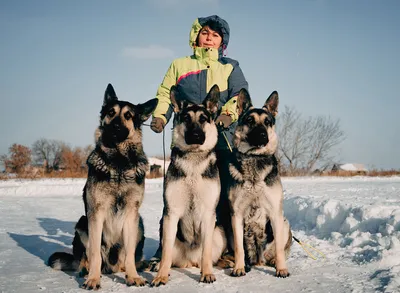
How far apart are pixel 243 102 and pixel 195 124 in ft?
3.25

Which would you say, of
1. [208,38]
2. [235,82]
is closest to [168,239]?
[235,82]

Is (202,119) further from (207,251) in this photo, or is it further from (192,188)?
(207,251)

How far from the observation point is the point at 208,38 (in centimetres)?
529

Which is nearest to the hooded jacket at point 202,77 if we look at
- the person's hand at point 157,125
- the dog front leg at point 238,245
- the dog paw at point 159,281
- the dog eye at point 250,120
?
Answer: the person's hand at point 157,125

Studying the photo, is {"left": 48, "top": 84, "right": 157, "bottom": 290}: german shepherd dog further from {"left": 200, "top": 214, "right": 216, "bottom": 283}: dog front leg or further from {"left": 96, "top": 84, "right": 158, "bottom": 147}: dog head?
{"left": 200, "top": 214, "right": 216, "bottom": 283}: dog front leg

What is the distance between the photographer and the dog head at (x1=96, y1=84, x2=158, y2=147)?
3693mm

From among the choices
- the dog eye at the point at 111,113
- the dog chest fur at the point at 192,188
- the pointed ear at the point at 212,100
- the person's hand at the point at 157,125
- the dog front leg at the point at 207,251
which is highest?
the pointed ear at the point at 212,100

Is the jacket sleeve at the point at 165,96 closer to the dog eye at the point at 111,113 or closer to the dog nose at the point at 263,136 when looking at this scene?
the dog eye at the point at 111,113

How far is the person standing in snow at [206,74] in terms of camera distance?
16.6 ft

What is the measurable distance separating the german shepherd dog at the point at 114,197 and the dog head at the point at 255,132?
1.22 meters

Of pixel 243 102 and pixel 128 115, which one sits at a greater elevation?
pixel 243 102

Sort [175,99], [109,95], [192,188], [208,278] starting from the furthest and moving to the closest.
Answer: [175,99]
[109,95]
[192,188]
[208,278]

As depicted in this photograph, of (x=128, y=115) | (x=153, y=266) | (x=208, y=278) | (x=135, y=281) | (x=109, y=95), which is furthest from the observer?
(x=153, y=266)

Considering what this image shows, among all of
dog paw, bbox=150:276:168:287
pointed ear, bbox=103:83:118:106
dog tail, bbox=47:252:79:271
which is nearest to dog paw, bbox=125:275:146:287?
dog paw, bbox=150:276:168:287
